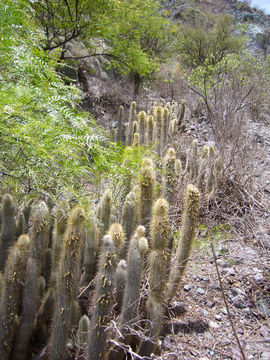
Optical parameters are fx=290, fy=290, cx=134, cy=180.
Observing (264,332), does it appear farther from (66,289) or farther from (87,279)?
(66,289)

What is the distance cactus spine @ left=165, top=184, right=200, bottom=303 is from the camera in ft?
7.29

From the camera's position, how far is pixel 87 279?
2432 millimetres

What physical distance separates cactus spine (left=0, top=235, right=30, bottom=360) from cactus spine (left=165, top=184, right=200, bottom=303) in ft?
3.84

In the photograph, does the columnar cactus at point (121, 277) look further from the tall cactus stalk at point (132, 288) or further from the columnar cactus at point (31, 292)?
the columnar cactus at point (31, 292)

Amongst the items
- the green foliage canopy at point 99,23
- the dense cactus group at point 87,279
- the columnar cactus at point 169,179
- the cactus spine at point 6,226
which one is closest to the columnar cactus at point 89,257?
the dense cactus group at point 87,279

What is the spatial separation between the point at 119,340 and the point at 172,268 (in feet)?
2.50

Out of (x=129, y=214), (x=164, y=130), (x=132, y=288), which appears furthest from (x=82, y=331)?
(x=164, y=130)

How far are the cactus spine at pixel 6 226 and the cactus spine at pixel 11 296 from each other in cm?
50

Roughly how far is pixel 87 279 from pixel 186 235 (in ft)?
2.98

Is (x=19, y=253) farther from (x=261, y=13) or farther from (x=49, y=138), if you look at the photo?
(x=261, y=13)

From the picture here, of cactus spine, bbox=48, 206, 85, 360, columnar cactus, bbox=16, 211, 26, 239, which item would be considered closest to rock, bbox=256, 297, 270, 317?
cactus spine, bbox=48, 206, 85, 360

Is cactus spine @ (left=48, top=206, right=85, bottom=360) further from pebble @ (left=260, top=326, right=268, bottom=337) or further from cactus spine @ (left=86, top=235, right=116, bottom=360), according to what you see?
pebble @ (left=260, top=326, right=268, bottom=337)

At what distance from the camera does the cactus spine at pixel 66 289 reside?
168 cm

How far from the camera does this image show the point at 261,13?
85.8ft
